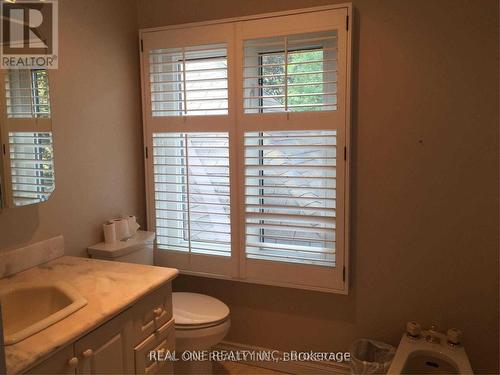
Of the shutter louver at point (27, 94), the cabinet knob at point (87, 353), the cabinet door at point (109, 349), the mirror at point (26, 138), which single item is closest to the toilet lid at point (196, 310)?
the cabinet door at point (109, 349)

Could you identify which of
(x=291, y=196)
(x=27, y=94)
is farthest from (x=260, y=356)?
(x=27, y=94)

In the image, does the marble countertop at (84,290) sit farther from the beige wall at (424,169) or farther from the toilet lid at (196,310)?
the beige wall at (424,169)

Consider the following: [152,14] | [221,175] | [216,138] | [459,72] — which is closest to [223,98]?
[216,138]

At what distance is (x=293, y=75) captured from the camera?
2.11 metres

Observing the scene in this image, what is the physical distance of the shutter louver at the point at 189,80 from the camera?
231 centimetres

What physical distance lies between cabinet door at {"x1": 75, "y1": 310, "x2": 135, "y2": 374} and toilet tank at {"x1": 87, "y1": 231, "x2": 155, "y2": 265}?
26.6 inches

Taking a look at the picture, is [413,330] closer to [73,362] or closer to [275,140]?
[275,140]

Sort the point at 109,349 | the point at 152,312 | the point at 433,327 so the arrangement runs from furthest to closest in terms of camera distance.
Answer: the point at 433,327 → the point at 152,312 → the point at 109,349

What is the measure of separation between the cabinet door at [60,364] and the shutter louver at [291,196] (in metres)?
1.22

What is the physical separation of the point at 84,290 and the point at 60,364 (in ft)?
1.17

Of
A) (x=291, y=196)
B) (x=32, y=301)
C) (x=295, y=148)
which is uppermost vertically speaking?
(x=295, y=148)

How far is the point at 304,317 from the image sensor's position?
2396 mm

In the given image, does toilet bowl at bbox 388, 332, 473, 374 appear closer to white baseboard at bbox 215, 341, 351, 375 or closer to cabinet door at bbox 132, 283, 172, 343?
white baseboard at bbox 215, 341, 351, 375

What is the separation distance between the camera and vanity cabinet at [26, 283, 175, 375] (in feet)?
4.11
